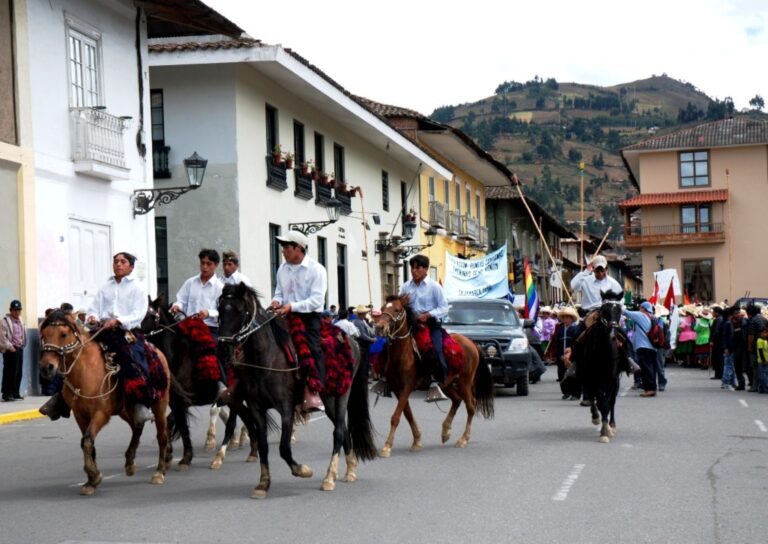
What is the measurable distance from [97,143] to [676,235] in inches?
2234

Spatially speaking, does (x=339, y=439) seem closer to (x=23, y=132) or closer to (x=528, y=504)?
(x=528, y=504)

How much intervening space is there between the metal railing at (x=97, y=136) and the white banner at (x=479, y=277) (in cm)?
1032

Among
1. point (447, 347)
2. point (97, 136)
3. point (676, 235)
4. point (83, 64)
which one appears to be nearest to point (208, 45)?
→ point (83, 64)

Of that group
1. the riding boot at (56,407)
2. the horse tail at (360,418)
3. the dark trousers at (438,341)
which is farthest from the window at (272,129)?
the riding boot at (56,407)

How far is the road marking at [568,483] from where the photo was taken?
9.34m

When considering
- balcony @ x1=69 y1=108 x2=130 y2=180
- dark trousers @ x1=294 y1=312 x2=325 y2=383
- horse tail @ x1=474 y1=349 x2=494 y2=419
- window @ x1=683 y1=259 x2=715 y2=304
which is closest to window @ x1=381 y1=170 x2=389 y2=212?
balcony @ x1=69 y1=108 x2=130 y2=180

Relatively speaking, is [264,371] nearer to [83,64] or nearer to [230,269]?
[230,269]

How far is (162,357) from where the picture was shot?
10984 millimetres

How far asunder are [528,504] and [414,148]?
106ft

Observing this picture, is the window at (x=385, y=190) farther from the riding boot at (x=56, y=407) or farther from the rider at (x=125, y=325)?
the riding boot at (x=56, y=407)

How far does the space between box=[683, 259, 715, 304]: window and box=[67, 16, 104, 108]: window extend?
2220 inches

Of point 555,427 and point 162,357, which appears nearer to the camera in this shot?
point 162,357

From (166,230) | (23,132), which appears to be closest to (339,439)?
(23,132)

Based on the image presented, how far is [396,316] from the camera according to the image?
1298 cm
